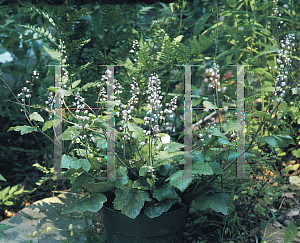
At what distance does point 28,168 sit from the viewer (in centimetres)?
253

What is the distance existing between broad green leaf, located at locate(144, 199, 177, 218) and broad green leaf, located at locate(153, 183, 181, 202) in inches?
1.9

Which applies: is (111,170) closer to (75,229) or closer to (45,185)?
(75,229)

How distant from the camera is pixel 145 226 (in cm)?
151

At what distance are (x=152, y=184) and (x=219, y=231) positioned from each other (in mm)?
614

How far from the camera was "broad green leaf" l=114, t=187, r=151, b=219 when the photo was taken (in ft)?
4.64

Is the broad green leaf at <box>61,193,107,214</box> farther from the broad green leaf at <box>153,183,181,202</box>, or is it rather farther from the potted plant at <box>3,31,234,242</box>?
the broad green leaf at <box>153,183,181,202</box>

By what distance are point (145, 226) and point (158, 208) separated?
4.9 inches

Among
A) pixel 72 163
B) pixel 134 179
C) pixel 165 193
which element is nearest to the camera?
pixel 72 163

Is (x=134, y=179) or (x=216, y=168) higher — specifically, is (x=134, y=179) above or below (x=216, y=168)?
below

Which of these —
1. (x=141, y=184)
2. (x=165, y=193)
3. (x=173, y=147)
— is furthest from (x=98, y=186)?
(x=173, y=147)

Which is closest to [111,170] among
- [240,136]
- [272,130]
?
[240,136]

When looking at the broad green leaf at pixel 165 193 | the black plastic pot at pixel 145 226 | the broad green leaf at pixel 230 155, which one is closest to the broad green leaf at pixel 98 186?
the black plastic pot at pixel 145 226

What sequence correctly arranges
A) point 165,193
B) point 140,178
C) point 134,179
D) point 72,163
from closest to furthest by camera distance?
point 72,163
point 165,193
point 140,178
point 134,179

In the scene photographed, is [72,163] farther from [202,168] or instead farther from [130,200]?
[202,168]
